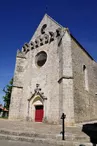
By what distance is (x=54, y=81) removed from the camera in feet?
41.8

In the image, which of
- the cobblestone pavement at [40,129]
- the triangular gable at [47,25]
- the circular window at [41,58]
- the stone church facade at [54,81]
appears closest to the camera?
the cobblestone pavement at [40,129]

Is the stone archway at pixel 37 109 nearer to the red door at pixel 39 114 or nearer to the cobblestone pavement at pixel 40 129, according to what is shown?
the red door at pixel 39 114

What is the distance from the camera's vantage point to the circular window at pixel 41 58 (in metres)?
15.0

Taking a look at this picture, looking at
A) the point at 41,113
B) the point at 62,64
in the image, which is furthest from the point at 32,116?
the point at 62,64

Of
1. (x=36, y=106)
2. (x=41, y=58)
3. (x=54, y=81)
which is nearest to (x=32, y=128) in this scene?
(x=54, y=81)

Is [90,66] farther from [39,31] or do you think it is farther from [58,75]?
[39,31]

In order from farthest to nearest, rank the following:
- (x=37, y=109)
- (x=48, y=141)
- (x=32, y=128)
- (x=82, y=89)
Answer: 1. (x=37, y=109)
2. (x=82, y=89)
3. (x=32, y=128)
4. (x=48, y=141)

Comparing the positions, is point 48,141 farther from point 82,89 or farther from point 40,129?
point 82,89

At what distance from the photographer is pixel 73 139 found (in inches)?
228

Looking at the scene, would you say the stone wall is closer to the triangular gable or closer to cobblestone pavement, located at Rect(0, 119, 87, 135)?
cobblestone pavement, located at Rect(0, 119, 87, 135)

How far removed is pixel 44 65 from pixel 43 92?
2802 mm

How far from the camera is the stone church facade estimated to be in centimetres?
1127

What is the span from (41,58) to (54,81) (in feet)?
12.0

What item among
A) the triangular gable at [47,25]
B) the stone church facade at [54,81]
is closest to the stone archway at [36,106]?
the stone church facade at [54,81]
